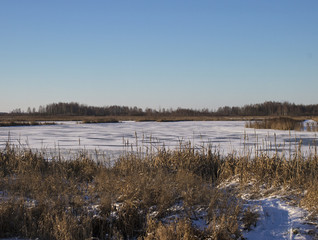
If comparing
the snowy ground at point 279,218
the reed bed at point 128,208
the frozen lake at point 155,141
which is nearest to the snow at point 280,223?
the snowy ground at point 279,218

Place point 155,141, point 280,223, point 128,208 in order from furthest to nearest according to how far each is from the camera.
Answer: point 155,141
point 128,208
point 280,223

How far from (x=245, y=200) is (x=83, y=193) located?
2.39 metres

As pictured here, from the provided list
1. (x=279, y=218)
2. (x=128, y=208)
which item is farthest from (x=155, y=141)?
(x=279, y=218)

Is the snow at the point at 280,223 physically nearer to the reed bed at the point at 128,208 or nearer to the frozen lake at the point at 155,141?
the reed bed at the point at 128,208

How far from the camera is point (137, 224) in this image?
157 inches

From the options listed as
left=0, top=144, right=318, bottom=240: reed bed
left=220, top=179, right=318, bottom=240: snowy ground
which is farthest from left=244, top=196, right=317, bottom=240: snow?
left=0, top=144, right=318, bottom=240: reed bed

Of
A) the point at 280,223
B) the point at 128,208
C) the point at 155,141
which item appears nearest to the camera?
the point at 280,223

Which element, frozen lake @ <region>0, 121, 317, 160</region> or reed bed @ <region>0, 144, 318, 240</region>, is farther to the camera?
frozen lake @ <region>0, 121, 317, 160</region>

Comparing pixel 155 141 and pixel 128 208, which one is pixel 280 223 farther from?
pixel 155 141

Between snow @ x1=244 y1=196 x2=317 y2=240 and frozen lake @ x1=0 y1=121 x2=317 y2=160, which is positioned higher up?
frozen lake @ x1=0 y1=121 x2=317 y2=160

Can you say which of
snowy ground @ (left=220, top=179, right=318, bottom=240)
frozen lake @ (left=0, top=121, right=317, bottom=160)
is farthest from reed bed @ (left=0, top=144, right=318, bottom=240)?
frozen lake @ (left=0, top=121, right=317, bottom=160)

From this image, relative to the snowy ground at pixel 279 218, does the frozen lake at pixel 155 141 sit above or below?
above

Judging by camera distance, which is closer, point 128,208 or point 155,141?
point 128,208

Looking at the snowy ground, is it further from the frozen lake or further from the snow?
the frozen lake
